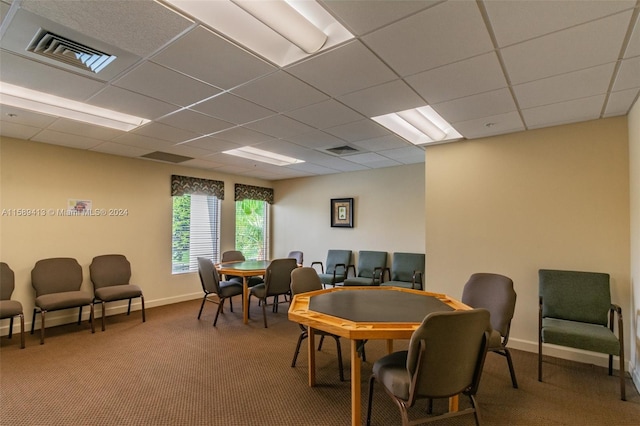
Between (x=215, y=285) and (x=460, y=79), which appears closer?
(x=460, y=79)

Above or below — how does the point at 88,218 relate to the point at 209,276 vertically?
above

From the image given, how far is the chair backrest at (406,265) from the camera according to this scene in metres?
5.10

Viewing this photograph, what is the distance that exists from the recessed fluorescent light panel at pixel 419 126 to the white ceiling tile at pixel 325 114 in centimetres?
29

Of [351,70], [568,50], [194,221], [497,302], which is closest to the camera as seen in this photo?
[568,50]

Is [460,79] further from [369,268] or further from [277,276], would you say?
[369,268]

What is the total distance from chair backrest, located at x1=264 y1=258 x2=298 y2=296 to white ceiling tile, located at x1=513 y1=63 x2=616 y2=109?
3331 millimetres

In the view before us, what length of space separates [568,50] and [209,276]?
14.6ft

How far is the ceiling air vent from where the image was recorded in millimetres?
4395

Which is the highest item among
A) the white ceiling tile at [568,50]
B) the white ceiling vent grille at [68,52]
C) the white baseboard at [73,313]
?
the white ceiling vent grille at [68,52]

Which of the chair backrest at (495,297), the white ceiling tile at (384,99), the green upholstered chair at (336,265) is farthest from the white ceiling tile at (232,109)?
the green upholstered chair at (336,265)

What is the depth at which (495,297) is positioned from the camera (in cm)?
278

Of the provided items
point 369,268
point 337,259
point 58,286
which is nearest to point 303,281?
point 369,268

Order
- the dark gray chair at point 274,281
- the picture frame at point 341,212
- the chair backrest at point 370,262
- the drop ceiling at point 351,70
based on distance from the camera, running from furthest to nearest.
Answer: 1. the picture frame at point 341,212
2. the chair backrest at point 370,262
3. the dark gray chair at point 274,281
4. the drop ceiling at point 351,70

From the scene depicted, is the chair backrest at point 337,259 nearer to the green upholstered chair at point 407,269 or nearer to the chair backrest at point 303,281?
the green upholstered chair at point 407,269
